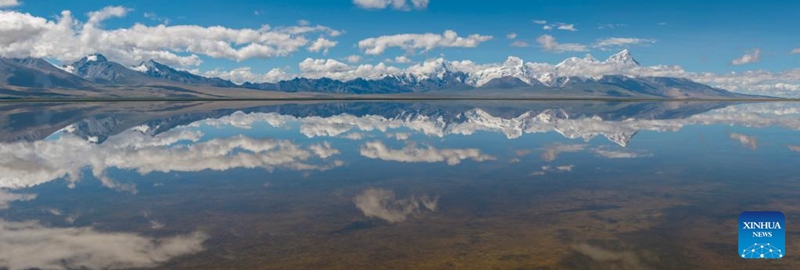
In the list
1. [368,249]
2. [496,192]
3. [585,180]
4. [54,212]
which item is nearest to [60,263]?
[54,212]

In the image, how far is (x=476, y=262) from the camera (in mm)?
18484

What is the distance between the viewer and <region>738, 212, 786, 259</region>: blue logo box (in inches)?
563

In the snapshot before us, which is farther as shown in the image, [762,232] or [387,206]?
[387,206]

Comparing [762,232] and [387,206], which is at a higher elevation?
[762,232]

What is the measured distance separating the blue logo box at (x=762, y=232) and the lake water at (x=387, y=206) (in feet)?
8.16

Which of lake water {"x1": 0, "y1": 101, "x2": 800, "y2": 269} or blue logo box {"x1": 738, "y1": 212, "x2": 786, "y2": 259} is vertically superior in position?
blue logo box {"x1": 738, "y1": 212, "x2": 786, "y2": 259}

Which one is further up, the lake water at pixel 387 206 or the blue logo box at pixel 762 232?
the blue logo box at pixel 762 232

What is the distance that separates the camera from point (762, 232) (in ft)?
48.1

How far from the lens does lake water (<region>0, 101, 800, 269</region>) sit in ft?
62.4

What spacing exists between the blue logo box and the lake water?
2.49 metres

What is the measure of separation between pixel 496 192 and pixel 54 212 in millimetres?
22908

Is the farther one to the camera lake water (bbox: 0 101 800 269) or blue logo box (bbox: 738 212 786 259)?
lake water (bbox: 0 101 800 269)

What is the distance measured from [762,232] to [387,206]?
53.7 feet

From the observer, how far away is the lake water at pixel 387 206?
1903cm
